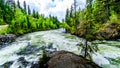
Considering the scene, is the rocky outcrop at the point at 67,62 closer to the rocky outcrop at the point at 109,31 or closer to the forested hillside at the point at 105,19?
the forested hillside at the point at 105,19

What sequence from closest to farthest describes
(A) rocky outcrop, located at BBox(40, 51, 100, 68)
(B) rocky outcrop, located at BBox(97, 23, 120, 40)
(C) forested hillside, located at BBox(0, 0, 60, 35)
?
(A) rocky outcrop, located at BBox(40, 51, 100, 68), (B) rocky outcrop, located at BBox(97, 23, 120, 40), (C) forested hillside, located at BBox(0, 0, 60, 35)

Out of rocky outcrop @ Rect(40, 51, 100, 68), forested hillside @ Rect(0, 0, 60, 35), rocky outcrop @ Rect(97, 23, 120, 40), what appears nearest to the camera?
rocky outcrop @ Rect(40, 51, 100, 68)

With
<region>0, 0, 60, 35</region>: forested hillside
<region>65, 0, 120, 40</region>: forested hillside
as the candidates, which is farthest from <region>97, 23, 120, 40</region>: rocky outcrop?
<region>0, 0, 60, 35</region>: forested hillside

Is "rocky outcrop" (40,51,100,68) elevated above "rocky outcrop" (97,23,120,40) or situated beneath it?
elevated above

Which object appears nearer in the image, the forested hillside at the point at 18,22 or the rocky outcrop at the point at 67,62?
the rocky outcrop at the point at 67,62

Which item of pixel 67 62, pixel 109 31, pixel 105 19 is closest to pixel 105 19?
pixel 105 19

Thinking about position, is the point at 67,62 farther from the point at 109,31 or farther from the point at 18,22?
the point at 18,22

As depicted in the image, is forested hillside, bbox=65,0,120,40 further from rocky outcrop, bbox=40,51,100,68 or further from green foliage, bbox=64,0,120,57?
rocky outcrop, bbox=40,51,100,68

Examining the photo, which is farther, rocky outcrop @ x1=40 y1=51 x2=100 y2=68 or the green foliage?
the green foliage

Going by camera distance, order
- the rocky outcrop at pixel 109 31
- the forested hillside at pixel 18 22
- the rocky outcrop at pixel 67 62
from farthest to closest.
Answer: the forested hillside at pixel 18 22, the rocky outcrop at pixel 109 31, the rocky outcrop at pixel 67 62

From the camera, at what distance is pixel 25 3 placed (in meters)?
175

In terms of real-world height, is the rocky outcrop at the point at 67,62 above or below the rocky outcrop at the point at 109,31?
above

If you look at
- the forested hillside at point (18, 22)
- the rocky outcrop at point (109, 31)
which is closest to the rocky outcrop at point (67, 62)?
the rocky outcrop at point (109, 31)

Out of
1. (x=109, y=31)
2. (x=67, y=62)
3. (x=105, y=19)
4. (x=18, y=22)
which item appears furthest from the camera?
(x=18, y=22)
